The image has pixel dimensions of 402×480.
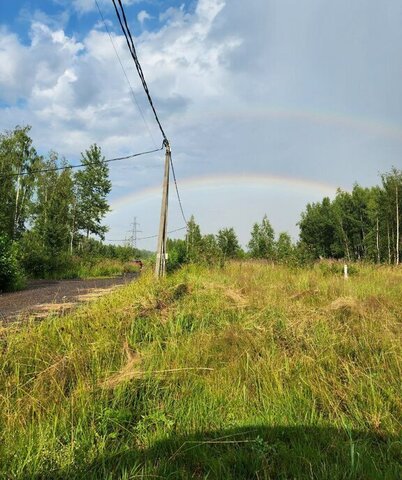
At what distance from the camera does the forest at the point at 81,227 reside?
61.7 ft

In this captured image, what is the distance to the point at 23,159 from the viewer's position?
37.4m

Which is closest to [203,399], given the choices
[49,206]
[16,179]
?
[49,206]

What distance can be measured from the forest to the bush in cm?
4

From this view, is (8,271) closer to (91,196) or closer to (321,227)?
(91,196)

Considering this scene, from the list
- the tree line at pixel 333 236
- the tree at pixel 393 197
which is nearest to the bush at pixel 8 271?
the tree line at pixel 333 236

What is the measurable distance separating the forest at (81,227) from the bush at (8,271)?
4 centimetres

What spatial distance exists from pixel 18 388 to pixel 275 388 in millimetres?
2309

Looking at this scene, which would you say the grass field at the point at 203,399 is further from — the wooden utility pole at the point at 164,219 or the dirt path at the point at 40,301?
the wooden utility pole at the point at 164,219

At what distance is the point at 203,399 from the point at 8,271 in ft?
45.8

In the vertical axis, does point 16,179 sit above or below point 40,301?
above

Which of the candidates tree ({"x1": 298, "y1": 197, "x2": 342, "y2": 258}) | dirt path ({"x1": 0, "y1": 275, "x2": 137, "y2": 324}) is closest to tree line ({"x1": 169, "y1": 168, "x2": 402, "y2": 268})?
tree ({"x1": 298, "y1": 197, "x2": 342, "y2": 258})

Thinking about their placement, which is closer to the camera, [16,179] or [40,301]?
[40,301]

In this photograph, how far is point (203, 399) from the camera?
3.07 meters

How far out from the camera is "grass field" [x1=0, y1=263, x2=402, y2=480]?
2.27 metres
